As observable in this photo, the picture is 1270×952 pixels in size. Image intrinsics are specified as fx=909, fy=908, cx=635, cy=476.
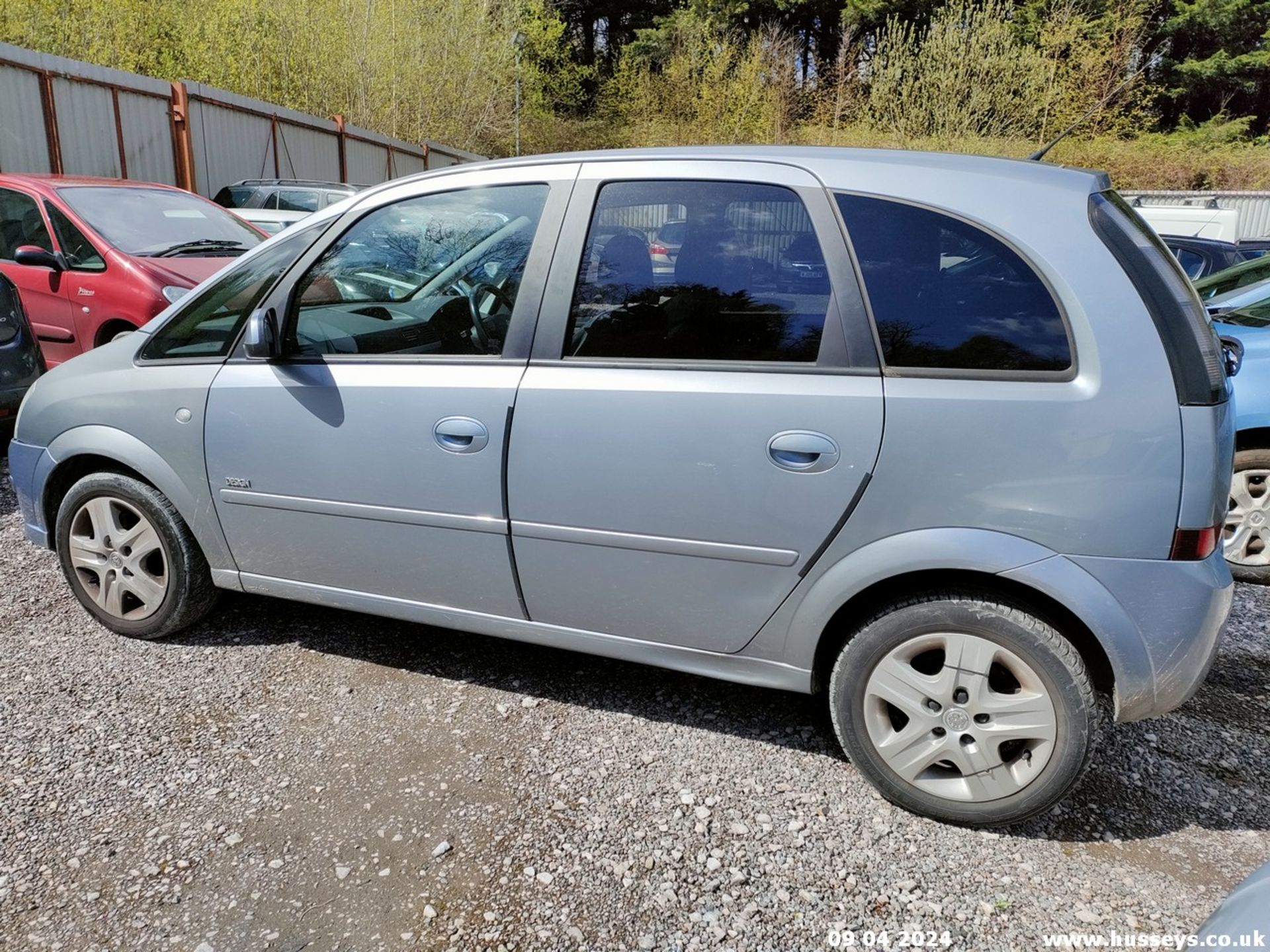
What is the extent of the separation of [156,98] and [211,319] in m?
12.7

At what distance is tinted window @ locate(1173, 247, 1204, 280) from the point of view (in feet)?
28.9

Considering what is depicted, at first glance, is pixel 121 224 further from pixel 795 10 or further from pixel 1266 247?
pixel 795 10

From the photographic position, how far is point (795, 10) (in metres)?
40.2

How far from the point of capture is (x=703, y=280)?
2.58 m

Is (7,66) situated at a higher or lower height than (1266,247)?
higher

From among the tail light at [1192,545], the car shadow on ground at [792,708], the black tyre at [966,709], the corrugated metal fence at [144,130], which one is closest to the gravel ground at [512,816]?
the car shadow on ground at [792,708]

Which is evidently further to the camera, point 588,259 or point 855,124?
point 855,124

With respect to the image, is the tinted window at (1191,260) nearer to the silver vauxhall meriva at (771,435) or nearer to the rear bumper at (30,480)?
the silver vauxhall meriva at (771,435)

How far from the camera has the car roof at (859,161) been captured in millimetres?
2387

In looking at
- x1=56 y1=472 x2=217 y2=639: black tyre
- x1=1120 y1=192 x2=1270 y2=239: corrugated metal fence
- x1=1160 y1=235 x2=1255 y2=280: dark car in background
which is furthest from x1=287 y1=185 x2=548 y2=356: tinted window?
x1=1120 y1=192 x2=1270 y2=239: corrugated metal fence

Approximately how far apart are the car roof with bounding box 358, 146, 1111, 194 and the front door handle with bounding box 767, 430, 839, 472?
693 mm

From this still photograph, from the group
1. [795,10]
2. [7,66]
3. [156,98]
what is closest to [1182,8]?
[795,10]

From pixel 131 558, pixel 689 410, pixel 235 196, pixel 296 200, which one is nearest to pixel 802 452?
pixel 689 410

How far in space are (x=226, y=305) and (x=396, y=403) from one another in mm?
894
